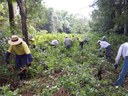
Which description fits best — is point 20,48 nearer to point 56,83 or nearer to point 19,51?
point 19,51

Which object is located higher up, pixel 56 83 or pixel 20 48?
pixel 20 48

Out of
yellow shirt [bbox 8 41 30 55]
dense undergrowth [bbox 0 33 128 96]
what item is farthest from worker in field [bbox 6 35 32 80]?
dense undergrowth [bbox 0 33 128 96]

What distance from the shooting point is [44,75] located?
10.9 meters

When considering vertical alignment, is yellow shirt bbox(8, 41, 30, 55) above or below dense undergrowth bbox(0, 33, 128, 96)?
above

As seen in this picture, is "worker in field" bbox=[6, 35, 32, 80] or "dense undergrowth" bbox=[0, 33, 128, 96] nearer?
"dense undergrowth" bbox=[0, 33, 128, 96]

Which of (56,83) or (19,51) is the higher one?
(19,51)

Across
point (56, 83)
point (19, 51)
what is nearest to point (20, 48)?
point (19, 51)

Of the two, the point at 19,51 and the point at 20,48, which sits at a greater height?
the point at 20,48

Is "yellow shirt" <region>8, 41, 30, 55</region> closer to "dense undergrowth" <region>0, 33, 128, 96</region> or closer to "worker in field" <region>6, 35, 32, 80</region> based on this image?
"worker in field" <region>6, 35, 32, 80</region>

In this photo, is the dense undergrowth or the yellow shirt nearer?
the dense undergrowth

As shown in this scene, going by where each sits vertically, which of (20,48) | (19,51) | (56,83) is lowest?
(56,83)

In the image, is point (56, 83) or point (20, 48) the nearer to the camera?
point (56, 83)

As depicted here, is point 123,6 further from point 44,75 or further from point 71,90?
point 71,90

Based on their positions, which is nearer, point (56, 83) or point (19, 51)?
point (56, 83)
